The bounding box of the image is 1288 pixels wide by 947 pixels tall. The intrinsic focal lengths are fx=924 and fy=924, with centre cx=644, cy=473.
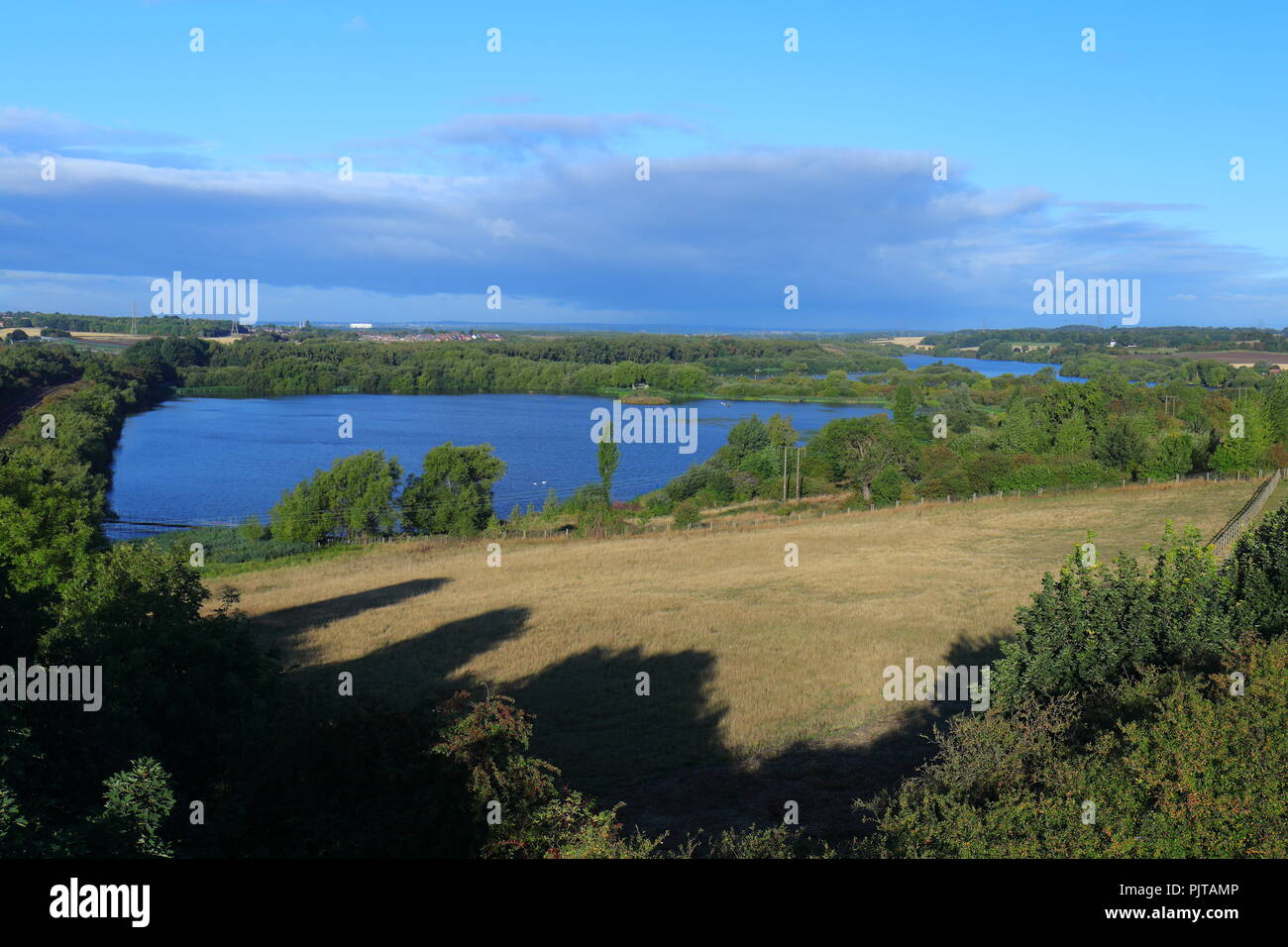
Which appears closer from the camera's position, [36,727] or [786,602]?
[36,727]

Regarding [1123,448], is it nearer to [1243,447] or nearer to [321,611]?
[1243,447]

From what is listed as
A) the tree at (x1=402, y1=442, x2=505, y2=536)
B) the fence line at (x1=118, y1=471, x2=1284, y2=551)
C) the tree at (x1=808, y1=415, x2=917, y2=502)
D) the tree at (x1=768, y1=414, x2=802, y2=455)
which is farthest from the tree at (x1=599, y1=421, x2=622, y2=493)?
the tree at (x1=808, y1=415, x2=917, y2=502)

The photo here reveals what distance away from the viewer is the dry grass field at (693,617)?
18562mm

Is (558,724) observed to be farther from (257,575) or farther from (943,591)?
(257,575)

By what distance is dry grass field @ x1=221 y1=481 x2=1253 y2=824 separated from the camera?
18.6 meters

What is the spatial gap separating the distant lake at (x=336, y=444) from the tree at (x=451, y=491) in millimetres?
6159

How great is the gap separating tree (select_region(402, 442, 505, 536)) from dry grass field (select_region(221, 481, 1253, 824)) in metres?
8.19

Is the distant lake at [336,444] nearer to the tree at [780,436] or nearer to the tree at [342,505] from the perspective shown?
the tree at [342,505]

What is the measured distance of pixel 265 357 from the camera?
148 meters

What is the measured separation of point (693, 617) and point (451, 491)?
3271cm

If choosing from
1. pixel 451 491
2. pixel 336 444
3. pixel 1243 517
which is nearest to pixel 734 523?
pixel 451 491
